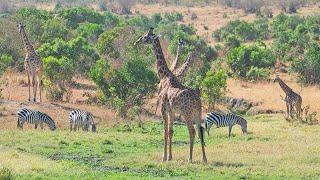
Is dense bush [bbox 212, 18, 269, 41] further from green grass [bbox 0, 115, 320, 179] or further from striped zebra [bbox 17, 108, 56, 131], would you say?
striped zebra [bbox 17, 108, 56, 131]

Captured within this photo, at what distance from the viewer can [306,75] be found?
36875 millimetres

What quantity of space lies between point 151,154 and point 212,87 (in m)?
12.1

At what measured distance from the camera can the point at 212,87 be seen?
31859 mm

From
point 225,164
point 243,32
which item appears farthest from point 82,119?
point 243,32

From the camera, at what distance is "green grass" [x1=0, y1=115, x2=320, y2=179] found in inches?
659

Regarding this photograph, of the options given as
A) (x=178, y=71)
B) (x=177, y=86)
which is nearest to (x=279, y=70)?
(x=178, y=71)

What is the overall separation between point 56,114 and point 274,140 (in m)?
9.86

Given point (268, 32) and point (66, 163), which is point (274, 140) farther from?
point (268, 32)

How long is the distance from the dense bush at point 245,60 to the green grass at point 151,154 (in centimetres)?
1266

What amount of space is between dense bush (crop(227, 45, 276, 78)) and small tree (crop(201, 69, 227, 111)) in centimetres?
769

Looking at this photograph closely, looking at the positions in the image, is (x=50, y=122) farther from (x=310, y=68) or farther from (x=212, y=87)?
(x=310, y=68)

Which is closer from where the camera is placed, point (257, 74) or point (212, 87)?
point (212, 87)

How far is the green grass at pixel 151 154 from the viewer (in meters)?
16.7

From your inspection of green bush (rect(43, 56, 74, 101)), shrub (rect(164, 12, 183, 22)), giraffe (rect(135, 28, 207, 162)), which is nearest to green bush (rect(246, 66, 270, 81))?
green bush (rect(43, 56, 74, 101))
